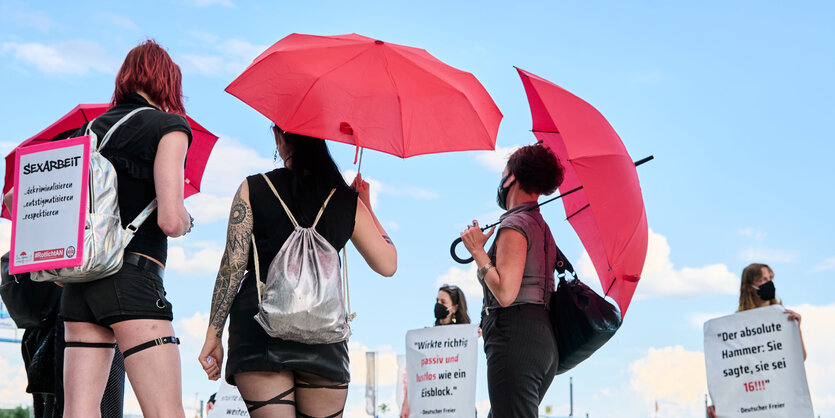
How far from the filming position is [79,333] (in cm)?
334

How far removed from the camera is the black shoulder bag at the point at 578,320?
425cm

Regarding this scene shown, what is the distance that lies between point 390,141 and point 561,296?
1273 mm

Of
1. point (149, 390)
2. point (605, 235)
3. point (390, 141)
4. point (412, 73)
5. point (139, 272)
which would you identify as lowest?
point (149, 390)

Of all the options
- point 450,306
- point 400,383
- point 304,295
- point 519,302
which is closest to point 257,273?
point 304,295

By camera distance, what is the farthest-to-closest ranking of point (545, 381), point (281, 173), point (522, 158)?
point (522, 158), point (545, 381), point (281, 173)

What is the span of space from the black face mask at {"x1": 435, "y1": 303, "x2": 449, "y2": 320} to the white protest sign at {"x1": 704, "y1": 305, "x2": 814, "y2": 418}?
2979 mm

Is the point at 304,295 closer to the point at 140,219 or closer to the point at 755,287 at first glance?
the point at 140,219

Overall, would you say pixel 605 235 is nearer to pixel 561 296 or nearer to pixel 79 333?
pixel 561 296

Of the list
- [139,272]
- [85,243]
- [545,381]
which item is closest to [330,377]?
[139,272]

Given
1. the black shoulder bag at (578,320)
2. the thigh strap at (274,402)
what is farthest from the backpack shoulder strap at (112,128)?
the black shoulder bag at (578,320)

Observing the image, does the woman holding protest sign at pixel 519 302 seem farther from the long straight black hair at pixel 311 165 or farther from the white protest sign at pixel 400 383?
the white protest sign at pixel 400 383

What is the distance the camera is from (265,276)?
3.29 meters

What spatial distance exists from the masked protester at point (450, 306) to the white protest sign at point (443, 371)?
129cm

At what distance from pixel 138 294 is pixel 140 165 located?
1.79 ft
